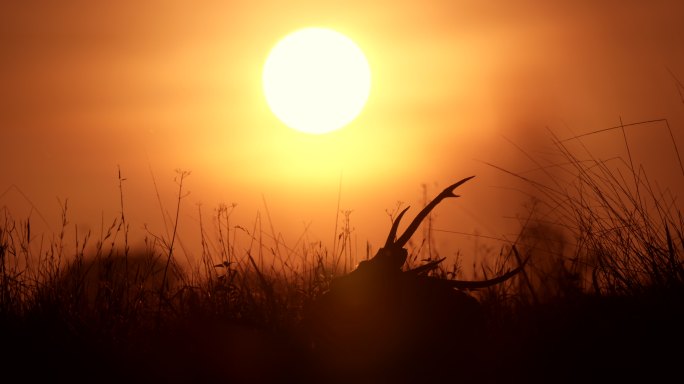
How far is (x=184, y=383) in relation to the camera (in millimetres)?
3914

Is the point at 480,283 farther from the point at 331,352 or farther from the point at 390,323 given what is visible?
the point at 331,352

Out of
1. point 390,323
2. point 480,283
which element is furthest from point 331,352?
point 480,283

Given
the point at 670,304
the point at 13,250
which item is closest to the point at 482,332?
the point at 670,304

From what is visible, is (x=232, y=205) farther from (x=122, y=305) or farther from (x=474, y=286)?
(x=474, y=286)

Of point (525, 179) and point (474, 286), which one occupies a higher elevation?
point (525, 179)

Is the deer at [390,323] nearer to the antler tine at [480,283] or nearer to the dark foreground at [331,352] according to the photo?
the dark foreground at [331,352]

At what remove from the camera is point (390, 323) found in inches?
159

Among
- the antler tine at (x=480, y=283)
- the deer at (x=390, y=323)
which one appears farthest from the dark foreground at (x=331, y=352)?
the antler tine at (x=480, y=283)

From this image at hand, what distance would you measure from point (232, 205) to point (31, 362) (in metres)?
1.85

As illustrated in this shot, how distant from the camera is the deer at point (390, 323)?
4.04 m

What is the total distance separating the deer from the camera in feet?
13.2

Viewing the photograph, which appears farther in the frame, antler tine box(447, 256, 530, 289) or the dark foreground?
antler tine box(447, 256, 530, 289)

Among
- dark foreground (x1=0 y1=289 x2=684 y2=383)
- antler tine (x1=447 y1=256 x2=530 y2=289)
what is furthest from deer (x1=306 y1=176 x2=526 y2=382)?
antler tine (x1=447 y1=256 x2=530 y2=289)

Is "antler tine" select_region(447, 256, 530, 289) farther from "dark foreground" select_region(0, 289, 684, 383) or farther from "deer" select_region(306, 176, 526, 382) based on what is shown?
"dark foreground" select_region(0, 289, 684, 383)
